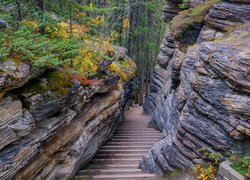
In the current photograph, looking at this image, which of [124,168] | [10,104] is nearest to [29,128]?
[10,104]

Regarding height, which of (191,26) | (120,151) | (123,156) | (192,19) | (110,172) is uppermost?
(192,19)

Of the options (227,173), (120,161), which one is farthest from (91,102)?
(227,173)

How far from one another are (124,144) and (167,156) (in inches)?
201

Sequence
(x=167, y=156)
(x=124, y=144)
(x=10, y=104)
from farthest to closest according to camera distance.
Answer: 1. (x=124, y=144)
2. (x=167, y=156)
3. (x=10, y=104)

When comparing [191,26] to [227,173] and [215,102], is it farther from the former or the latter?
[227,173]

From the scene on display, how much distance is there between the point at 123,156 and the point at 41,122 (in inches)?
240

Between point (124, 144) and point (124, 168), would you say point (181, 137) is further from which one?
point (124, 144)

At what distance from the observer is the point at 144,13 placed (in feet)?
88.8

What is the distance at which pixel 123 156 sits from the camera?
1216cm

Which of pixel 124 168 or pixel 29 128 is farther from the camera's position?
pixel 124 168

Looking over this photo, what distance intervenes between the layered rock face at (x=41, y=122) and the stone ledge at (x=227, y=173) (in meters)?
4.00

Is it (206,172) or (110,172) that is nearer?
(206,172)

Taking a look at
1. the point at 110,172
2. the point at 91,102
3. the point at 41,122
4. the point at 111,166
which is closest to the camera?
the point at 41,122

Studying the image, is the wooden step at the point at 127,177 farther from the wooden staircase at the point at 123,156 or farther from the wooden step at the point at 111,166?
the wooden step at the point at 111,166
